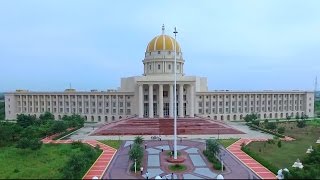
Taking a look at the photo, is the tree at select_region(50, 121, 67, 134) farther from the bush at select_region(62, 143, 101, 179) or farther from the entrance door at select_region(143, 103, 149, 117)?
the bush at select_region(62, 143, 101, 179)

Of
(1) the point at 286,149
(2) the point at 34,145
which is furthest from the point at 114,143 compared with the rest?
(1) the point at 286,149

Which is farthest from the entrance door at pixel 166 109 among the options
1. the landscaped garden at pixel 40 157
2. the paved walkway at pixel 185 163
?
the paved walkway at pixel 185 163

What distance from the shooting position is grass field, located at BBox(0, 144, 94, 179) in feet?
78.9

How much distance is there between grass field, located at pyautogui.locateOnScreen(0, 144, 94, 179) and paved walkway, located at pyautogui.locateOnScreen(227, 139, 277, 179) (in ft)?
50.7

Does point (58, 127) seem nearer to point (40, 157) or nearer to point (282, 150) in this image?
point (40, 157)

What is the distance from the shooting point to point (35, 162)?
92.5 feet

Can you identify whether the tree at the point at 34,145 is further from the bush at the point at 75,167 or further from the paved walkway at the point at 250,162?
the paved walkway at the point at 250,162

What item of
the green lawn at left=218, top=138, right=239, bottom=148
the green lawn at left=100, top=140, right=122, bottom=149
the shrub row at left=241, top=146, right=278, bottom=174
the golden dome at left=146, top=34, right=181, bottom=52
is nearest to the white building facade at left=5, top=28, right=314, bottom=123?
the golden dome at left=146, top=34, right=181, bottom=52

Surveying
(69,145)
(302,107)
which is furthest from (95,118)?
(302,107)

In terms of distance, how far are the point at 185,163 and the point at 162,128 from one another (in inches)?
771

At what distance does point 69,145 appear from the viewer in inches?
1431

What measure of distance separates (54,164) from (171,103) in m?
32.4

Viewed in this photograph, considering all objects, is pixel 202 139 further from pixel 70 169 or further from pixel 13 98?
pixel 13 98

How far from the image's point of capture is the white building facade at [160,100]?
5797cm
